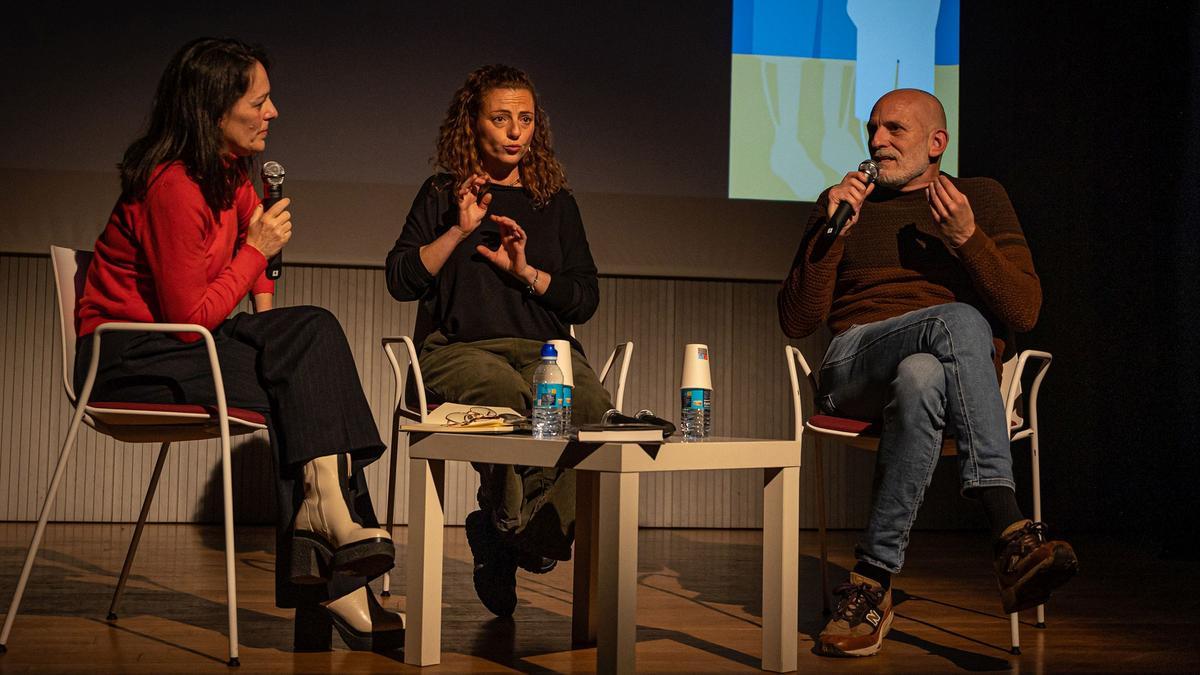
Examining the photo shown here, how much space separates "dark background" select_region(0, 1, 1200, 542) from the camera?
384cm

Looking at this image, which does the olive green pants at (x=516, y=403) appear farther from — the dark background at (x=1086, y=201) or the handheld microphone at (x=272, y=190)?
the dark background at (x=1086, y=201)

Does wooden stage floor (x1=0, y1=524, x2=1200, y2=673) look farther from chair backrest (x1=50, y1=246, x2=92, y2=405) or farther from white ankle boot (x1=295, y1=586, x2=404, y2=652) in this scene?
chair backrest (x1=50, y1=246, x2=92, y2=405)

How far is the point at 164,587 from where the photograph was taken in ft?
8.30

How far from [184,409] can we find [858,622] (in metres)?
1.20

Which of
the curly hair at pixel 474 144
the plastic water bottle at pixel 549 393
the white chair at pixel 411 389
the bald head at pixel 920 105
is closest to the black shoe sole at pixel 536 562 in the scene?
the white chair at pixel 411 389

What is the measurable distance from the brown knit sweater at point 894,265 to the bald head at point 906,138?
4 cm

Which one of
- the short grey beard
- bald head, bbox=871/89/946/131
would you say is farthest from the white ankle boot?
bald head, bbox=871/89/946/131

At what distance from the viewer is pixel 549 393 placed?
1.79 metres

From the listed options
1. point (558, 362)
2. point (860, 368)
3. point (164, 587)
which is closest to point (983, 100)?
point (860, 368)

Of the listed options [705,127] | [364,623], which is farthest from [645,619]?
[705,127]

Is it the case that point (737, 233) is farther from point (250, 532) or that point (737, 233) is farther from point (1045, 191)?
point (250, 532)

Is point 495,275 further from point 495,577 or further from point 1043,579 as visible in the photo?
point 1043,579

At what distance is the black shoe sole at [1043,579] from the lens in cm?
175

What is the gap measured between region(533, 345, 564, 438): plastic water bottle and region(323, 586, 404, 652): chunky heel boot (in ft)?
1.54
